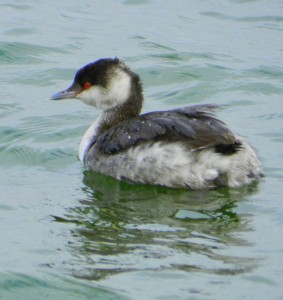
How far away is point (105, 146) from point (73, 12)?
17.7 ft

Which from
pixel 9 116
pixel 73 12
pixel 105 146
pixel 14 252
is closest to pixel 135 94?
pixel 105 146

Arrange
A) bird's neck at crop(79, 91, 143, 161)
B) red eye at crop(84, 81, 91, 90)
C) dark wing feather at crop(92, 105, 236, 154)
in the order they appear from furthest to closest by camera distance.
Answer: red eye at crop(84, 81, 91, 90)
bird's neck at crop(79, 91, 143, 161)
dark wing feather at crop(92, 105, 236, 154)

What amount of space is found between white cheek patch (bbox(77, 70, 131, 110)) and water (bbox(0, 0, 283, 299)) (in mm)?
489

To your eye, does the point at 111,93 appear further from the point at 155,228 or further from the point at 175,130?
the point at 155,228

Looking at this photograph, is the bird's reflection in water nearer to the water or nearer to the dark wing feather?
the water

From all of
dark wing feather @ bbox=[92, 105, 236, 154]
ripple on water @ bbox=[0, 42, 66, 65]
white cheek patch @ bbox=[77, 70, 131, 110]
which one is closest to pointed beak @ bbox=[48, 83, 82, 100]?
white cheek patch @ bbox=[77, 70, 131, 110]

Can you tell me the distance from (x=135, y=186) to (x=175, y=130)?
0.62m

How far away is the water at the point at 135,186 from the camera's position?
23.7ft

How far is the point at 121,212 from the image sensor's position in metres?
8.63

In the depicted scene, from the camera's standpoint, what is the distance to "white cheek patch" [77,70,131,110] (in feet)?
33.2

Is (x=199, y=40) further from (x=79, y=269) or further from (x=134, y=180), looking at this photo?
(x=79, y=269)

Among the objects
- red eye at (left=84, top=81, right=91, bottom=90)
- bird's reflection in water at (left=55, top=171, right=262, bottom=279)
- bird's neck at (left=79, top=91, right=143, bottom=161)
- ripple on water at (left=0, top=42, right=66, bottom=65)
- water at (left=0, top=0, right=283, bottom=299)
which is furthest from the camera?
ripple on water at (left=0, top=42, right=66, bottom=65)

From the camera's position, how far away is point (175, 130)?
904 centimetres

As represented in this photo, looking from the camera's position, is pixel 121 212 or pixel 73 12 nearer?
pixel 121 212
